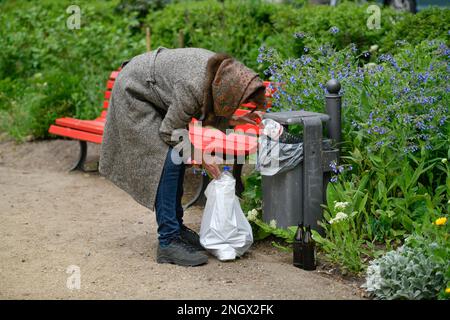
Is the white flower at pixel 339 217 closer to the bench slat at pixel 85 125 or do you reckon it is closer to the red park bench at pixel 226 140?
the red park bench at pixel 226 140

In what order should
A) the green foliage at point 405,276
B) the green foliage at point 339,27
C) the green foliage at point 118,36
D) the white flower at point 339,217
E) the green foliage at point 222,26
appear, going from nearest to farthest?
the green foliage at point 405,276 → the white flower at point 339,217 → the green foliage at point 339,27 → the green foliage at point 118,36 → the green foliage at point 222,26

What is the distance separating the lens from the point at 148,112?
4.71m

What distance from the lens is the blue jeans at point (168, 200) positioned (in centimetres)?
470

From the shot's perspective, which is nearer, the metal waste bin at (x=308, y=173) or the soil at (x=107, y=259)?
the soil at (x=107, y=259)

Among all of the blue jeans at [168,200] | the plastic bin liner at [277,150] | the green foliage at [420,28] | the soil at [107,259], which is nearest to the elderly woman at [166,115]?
the blue jeans at [168,200]

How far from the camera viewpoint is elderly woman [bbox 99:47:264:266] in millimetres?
4406

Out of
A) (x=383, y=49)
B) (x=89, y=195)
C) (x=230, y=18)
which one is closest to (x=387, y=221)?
(x=383, y=49)

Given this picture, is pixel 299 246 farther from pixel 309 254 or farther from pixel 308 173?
pixel 308 173

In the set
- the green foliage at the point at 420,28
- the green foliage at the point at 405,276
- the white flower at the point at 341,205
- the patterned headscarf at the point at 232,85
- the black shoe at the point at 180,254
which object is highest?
the green foliage at the point at 420,28

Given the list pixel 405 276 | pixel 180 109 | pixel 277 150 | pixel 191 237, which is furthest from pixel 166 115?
pixel 405 276

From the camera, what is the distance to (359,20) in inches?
283

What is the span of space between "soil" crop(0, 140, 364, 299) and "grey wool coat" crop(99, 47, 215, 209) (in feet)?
1.62

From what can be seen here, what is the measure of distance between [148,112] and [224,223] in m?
0.80

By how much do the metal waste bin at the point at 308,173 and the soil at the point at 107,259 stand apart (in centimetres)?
29
